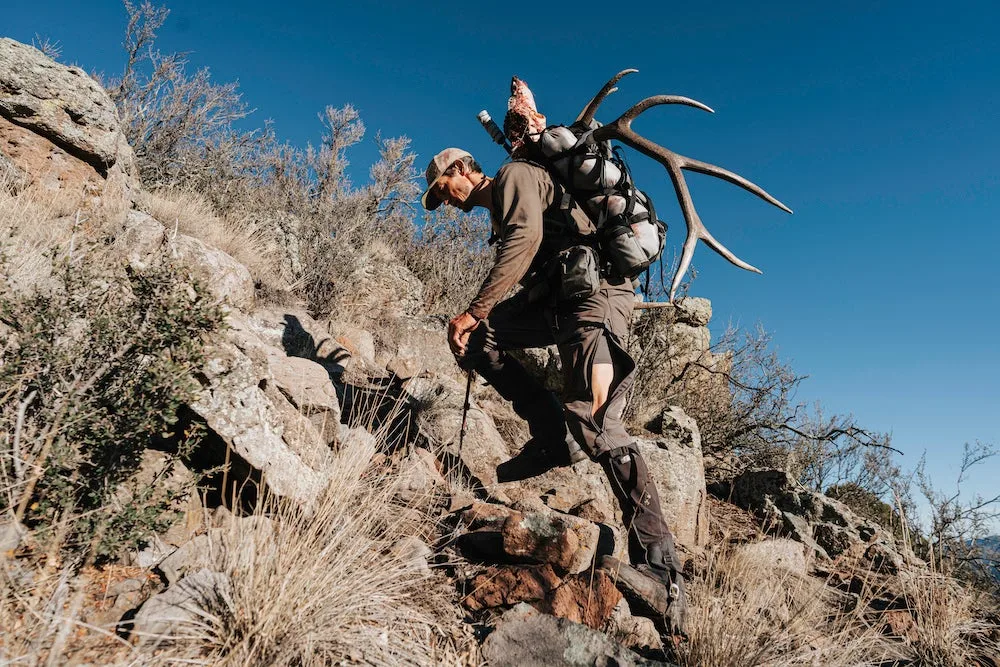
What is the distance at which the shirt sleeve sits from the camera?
9.67ft

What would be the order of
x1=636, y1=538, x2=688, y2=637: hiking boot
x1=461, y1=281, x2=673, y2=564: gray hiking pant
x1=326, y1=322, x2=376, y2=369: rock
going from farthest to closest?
x1=326, y1=322, x2=376, y2=369: rock, x1=461, y1=281, x2=673, y2=564: gray hiking pant, x1=636, y1=538, x2=688, y2=637: hiking boot

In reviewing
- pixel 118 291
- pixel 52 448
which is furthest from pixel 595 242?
pixel 52 448

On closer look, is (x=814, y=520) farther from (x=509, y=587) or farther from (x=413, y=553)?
(x=413, y=553)

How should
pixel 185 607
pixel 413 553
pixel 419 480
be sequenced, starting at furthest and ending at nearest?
1. pixel 419 480
2. pixel 413 553
3. pixel 185 607

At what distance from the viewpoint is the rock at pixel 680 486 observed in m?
3.78

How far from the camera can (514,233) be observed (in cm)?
297

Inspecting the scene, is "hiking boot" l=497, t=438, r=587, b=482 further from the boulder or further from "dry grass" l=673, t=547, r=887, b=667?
"dry grass" l=673, t=547, r=887, b=667

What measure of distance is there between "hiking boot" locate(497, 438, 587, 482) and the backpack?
115 centimetres

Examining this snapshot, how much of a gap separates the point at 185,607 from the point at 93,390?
0.97 m

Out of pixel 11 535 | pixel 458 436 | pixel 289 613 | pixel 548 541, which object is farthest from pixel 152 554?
pixel 458 436

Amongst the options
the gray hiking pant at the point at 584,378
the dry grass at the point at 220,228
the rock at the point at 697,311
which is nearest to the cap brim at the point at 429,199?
the gray hiking pant at the point at 584,378

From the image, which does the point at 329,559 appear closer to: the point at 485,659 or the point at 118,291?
the point at 485,659

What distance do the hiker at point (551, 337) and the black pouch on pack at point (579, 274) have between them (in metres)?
0.08

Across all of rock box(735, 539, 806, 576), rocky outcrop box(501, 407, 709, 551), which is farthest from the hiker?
rock box(735, 539, 806, 576)
